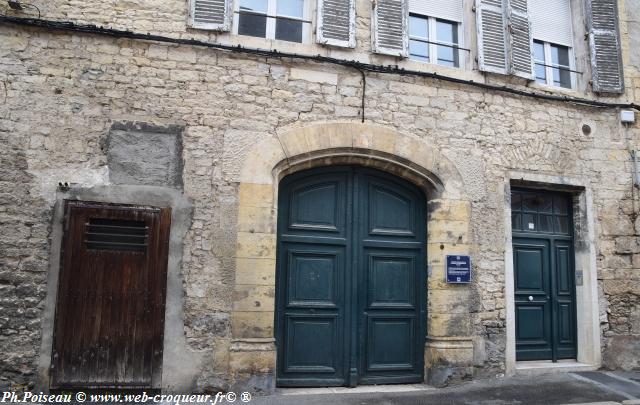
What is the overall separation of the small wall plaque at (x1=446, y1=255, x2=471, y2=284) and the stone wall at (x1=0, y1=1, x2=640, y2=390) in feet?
0.60

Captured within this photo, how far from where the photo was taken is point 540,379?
19.9ft

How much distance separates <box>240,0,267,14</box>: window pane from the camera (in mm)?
5988

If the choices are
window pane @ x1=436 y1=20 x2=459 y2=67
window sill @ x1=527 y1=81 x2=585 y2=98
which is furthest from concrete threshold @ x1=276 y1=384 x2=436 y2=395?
window sill @ x1=527 y1=81 x2=585 y2=98

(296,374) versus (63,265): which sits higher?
(63,265)

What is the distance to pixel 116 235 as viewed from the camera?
516 cm

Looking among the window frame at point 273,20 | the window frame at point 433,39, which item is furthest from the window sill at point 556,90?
the window frame at point 273,20

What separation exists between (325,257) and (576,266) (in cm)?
337

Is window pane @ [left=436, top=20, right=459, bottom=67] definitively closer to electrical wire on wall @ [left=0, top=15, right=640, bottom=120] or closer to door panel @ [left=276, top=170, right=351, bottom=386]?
electrical wire on wall @ [left=0, top=15, right=640, bottom=120]

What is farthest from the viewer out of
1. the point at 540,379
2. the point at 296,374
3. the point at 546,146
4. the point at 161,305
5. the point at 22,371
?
the point at 546,146

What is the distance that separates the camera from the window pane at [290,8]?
6.09 m

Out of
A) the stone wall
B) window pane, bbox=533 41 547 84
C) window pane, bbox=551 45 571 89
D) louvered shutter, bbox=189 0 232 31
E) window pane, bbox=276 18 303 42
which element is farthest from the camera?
window pane, bbox=551 45 571 89

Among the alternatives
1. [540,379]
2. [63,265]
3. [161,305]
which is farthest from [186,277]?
[540,379]

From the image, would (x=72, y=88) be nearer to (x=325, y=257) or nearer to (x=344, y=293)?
(x=325, y=257)

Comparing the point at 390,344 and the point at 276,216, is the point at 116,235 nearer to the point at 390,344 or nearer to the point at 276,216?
the point at 276,216
